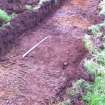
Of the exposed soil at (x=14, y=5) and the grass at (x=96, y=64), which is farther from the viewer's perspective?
the exposed soil at (x=14, y=5)

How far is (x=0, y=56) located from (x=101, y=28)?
6.66 ft

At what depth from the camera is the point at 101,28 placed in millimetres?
5766

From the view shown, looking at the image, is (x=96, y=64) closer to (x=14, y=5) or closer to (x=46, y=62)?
(x=46, y=62)

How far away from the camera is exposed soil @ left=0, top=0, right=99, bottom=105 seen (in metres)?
4.21

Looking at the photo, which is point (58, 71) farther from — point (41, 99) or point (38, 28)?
point (38, 28)

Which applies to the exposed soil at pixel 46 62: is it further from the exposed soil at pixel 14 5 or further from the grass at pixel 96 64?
the exposed soil at pixel 14 5

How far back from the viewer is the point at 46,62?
498 centimetres

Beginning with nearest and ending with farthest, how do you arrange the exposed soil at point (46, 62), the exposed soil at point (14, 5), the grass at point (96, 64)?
the grass at point (96, 64)
the exposed soil at point (46, 62)
the exposed soil at point (14, 5)

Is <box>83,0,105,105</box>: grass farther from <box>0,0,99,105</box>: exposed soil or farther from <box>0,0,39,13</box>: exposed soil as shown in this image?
<box>0,0,39,13</box>: exposed soil

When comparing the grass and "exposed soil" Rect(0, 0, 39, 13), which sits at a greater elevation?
"exposed soil" Rect(0, 0, 39, 13)

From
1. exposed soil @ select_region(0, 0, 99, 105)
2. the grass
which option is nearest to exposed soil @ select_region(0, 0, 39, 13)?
exposed soil @ select_region(0, 0, 99, 105)

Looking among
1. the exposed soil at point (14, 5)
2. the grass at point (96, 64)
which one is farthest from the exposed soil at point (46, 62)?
the exposed soil at point (14, 5)

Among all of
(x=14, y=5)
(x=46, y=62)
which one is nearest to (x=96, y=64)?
(x=46, y=62)

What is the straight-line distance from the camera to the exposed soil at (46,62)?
166 inches
